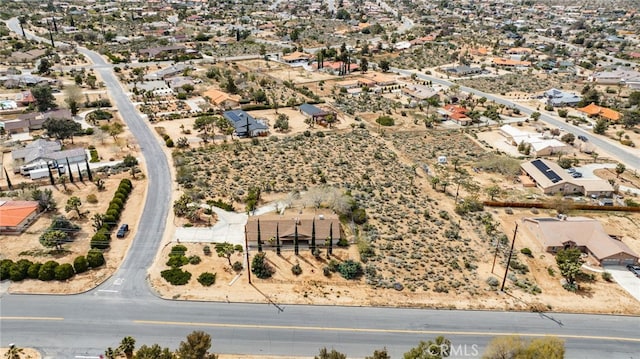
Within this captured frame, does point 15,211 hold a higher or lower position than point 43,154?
lower

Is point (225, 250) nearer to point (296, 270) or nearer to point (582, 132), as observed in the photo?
point (296, 270)

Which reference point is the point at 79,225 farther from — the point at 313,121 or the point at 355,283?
the point at 313,121

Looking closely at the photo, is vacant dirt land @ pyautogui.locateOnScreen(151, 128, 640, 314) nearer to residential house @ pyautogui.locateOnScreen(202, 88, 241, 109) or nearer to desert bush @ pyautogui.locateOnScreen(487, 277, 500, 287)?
desert bush @ pyautogui.locateOnScreen(487, 277, 500, 287)

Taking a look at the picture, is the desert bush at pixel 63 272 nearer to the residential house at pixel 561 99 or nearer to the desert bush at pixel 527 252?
the desert bush at pixel 527 252

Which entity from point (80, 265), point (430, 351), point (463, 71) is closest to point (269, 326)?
point (430, 351)

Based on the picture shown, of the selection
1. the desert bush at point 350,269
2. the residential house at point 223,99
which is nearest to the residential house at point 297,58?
the residential house at point 223,99

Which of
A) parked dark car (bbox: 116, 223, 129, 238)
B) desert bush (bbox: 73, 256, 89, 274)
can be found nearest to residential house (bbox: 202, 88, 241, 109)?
parked dark car (bbox: 116, 223, 129, 238)
